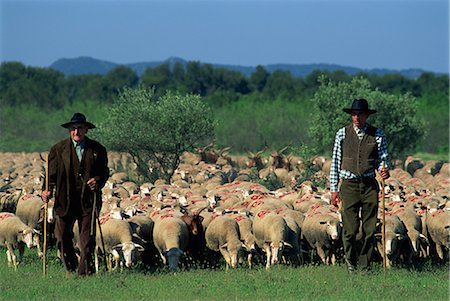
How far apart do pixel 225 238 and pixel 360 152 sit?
3254mm

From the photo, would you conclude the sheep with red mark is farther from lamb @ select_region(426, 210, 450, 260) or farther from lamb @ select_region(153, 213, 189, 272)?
lamb @ select_region(426, 210, 450, 260)

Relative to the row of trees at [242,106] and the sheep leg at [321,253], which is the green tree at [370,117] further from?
the sheep leg at [321,253]

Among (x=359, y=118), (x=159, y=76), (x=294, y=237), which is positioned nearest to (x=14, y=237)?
(x=294, y=237)

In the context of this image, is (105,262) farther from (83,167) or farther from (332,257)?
(332,257)

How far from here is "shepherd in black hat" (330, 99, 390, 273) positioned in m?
14.7

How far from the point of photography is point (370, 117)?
3738cm

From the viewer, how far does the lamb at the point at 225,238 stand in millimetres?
16453

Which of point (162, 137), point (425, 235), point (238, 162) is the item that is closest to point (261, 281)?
point (425, 235)

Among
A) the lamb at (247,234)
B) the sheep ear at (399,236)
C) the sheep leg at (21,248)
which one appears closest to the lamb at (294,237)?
the lamb at (247,234)

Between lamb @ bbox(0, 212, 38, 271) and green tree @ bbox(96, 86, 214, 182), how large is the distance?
48.9 feet

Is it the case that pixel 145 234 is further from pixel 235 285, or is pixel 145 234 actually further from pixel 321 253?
pixel 235 285

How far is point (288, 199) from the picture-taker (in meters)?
21.9

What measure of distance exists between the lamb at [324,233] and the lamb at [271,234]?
0.51m

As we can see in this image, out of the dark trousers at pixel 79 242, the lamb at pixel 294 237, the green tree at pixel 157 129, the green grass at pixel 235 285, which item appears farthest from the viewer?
the green tree at pixel 157 129
